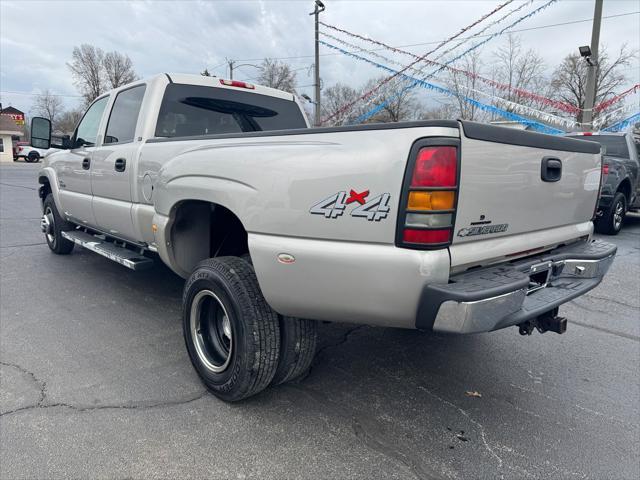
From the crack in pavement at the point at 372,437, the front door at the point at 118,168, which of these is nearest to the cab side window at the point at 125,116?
the front door at the point at 118,168

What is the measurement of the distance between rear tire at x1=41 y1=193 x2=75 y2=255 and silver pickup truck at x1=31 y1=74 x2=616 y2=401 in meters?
2.75

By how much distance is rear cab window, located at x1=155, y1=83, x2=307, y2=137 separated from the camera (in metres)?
3.83

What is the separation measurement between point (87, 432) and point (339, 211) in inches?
71.6

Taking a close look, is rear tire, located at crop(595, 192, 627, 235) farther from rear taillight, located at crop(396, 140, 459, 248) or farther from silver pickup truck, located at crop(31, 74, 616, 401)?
rear taillight, located at crop(396, 140, 459, 248)

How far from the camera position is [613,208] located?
855 cm

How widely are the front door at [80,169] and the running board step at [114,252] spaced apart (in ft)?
0.57

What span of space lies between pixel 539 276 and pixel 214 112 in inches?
120

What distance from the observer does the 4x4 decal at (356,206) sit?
1.95 metres

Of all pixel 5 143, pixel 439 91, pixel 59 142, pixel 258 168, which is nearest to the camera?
pixel 258 168

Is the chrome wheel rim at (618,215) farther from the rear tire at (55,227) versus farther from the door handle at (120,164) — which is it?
the rear tire at (55,227)

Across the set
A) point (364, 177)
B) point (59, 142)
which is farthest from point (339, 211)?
point (59, 142)

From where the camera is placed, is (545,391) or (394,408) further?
(545,391)

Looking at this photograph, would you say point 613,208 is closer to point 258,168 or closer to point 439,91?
point 439,91

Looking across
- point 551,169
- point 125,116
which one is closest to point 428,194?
point 551,169
